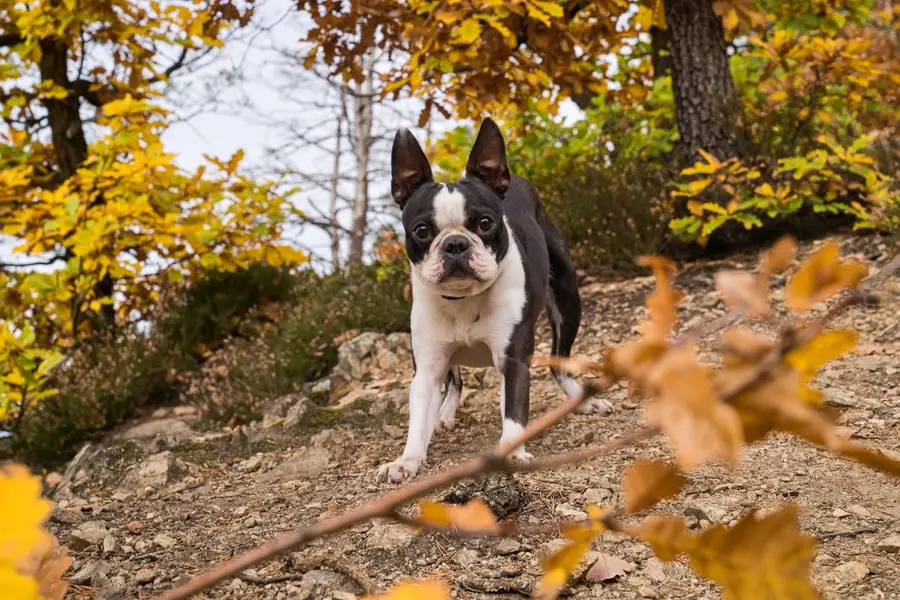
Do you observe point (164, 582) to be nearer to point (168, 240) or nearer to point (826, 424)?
point (826, 424)

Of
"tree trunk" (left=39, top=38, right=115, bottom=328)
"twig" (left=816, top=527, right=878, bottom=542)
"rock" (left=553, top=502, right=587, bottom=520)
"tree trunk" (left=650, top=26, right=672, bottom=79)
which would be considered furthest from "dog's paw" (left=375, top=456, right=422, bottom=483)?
"tree trunk" (left=39, top=38, right=115, bottom=328)

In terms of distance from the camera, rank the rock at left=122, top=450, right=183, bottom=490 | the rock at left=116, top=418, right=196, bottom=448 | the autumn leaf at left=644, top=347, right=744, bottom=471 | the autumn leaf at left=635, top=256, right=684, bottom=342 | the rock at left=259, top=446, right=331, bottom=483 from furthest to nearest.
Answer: the rock at left=116, top=418, right=196, bottom=448 < the rock at left=122, top=450, right=183, bottom=490 < the rock at left=259, top=446, right=331, bottom=483 < the autumn leaf at left=635, top=256, right=684, bottom=342 < the autumn leaf at left=644, top=347, right=744, bottom=471

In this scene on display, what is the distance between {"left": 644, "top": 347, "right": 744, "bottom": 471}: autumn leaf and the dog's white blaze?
2.52m

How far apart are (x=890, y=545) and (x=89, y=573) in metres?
2.11

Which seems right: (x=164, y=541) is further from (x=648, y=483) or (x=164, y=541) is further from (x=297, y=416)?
(x=648, y=483)

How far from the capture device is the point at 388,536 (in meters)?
2.27

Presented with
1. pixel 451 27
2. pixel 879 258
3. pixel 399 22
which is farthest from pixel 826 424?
pixel 879 258

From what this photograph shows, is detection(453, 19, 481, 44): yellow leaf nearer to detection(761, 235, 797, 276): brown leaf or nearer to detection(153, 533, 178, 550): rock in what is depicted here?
detection(153, 533, 178, 550): rock

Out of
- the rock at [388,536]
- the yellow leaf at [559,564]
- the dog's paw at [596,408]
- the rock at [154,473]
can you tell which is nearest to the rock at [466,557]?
the rock at [388,536]

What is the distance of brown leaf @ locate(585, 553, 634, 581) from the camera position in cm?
187

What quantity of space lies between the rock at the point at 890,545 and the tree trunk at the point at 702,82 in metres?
4.89

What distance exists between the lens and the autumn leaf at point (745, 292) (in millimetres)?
510

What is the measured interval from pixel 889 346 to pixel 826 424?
4450 mm

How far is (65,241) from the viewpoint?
5457 millimetres
